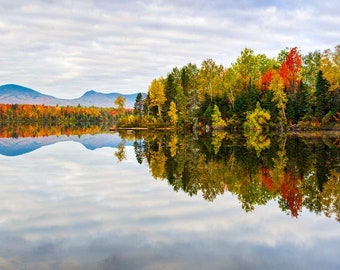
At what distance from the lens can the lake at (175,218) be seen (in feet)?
30.7

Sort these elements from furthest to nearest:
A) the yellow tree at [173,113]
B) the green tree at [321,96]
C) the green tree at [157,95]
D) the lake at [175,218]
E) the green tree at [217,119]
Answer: the green tree at [157,95]
the yellow tree at [173,113]
the green tree at [217,119]
the green tree at [321,96]
the lake at [175,218]

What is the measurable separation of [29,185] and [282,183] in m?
11.5

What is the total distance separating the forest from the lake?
44077 mm

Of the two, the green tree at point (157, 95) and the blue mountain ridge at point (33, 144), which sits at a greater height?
the green tree at point (157, 95)

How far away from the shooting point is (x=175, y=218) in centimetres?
1323

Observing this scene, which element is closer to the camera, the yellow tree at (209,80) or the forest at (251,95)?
the forest at (251,95)

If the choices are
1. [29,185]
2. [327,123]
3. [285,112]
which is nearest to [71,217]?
[29,185]

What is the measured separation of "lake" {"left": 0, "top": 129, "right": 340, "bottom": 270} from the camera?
30.7 ft

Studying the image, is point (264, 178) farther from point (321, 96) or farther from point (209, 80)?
point (209, 80)

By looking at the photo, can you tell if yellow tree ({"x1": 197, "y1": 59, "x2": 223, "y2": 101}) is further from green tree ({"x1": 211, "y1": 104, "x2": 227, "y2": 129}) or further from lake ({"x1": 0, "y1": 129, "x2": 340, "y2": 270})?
lake ({"x1": 0, "y1": 129, "x2": 340, "y2": 270})

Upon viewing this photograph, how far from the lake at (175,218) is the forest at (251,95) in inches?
1735

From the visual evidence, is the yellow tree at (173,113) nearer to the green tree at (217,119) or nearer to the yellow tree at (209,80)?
the yellow tree at (209,80)

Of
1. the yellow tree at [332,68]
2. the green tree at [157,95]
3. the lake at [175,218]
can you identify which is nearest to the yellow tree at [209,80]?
the green tree at [157,95]

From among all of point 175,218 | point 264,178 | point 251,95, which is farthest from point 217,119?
point 175,218
